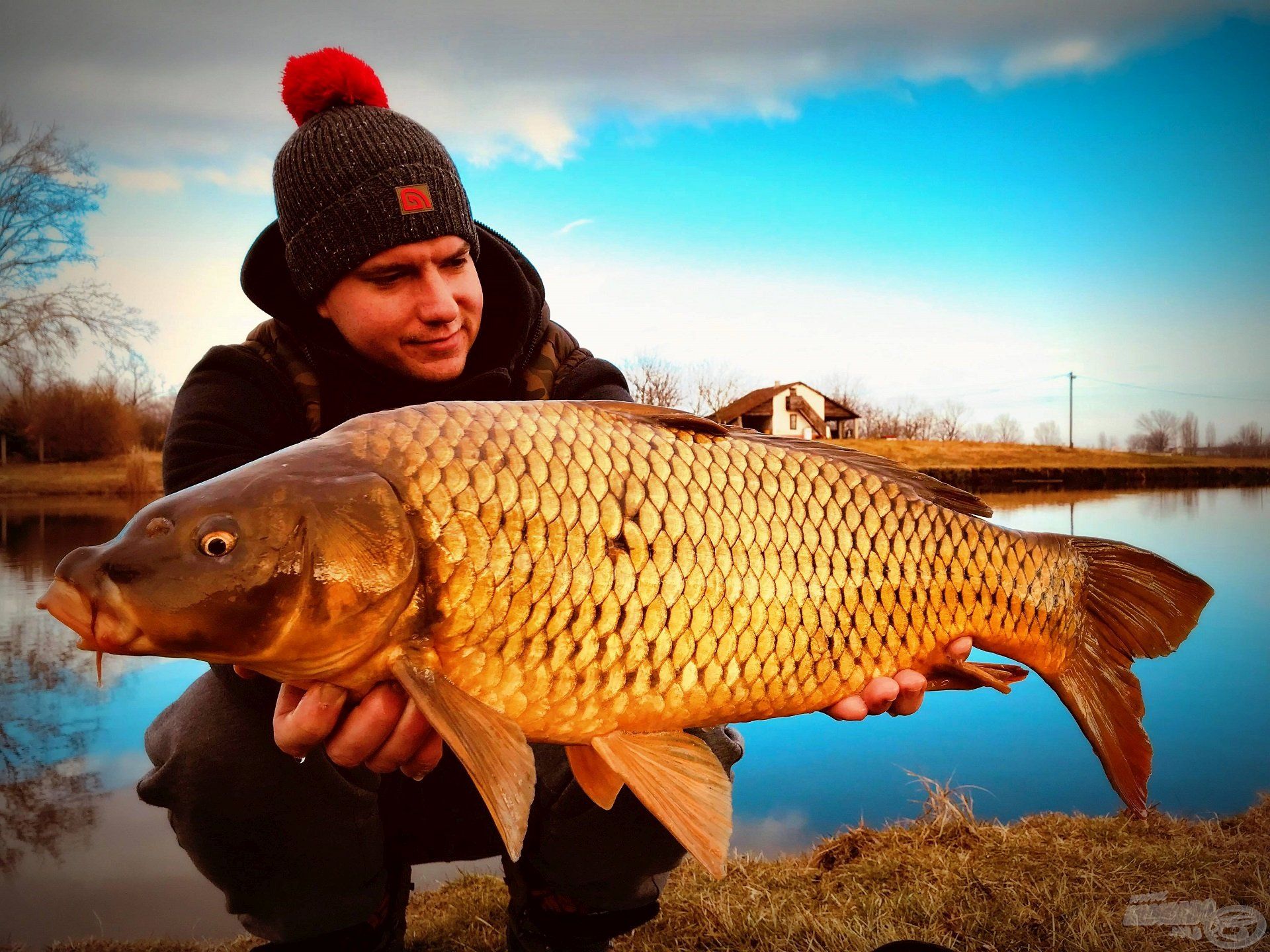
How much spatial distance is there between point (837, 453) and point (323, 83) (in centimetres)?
150

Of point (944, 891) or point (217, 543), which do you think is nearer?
point (217, 543)

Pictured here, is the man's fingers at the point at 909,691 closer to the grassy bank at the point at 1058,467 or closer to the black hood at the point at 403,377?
the black hood at the point at 403,377

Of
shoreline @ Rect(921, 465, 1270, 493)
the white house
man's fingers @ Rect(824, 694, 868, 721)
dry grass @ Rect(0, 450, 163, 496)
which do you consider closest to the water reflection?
dry grass @ Rect(0, 450, 163, 496)

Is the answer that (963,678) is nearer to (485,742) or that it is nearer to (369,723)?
(485,742)

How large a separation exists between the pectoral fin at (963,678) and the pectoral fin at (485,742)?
0.73 m

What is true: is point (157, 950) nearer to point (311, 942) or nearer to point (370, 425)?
point (311, 942)

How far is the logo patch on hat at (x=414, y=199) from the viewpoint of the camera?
5.64 feet

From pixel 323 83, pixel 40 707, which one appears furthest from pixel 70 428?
pixel 323 83

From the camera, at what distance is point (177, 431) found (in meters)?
1.49

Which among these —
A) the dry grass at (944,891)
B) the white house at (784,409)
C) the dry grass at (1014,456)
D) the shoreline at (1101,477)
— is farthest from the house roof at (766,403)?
the dry grass at (944,891)

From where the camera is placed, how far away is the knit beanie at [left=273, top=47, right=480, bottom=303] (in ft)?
5.57

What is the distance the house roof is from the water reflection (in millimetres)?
21880

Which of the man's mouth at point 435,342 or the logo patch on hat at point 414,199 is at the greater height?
the logo patch on hat at point 414,199

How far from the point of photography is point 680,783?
106cm
